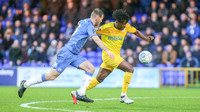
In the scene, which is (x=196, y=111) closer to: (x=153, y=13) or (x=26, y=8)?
(x=153, y=13)

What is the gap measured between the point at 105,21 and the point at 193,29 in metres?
4.35

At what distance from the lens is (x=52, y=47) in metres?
19.1

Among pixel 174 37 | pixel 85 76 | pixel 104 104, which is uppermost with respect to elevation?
pixel 174 37

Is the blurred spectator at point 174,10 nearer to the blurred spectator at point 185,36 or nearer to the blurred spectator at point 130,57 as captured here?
the blurred spectator at point 185,36

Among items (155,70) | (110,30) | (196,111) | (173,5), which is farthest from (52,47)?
(196,111)

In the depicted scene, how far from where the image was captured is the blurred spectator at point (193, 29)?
18.7m

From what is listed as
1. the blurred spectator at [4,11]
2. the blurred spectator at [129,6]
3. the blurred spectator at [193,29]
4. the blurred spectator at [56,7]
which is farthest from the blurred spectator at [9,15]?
the blurred spectator at [193,29]

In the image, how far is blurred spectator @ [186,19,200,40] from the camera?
18656mm

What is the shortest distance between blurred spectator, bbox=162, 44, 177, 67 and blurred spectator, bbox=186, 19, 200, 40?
1494 millimetres

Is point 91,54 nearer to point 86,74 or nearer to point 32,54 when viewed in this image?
point 32,54

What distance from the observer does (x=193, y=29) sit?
1867cm

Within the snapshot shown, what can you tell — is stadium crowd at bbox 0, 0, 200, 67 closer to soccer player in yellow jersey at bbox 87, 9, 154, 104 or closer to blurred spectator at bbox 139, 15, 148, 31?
blurred spectator at bbox 139, 15, 148, 31

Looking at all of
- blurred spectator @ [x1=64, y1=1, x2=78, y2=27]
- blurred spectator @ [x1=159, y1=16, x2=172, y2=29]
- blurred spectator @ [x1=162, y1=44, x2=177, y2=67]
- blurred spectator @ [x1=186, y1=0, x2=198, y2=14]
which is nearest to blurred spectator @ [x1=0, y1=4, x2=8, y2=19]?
blurred spectator @ [x1=64, y1=1, x2=78, y2=27]

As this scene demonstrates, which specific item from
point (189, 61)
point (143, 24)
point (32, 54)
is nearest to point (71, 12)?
point (32, 54)
